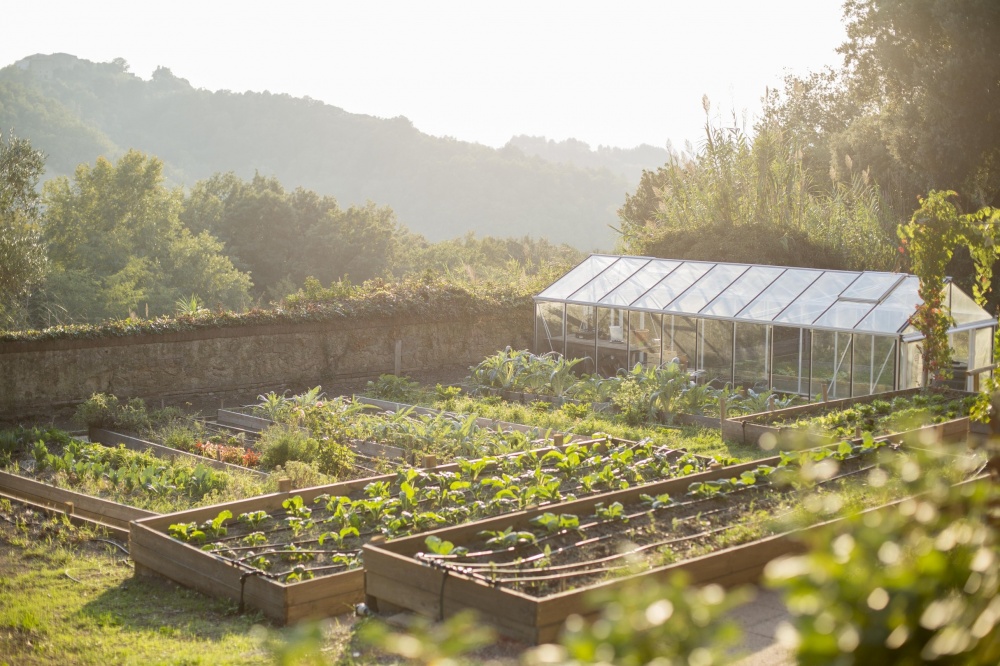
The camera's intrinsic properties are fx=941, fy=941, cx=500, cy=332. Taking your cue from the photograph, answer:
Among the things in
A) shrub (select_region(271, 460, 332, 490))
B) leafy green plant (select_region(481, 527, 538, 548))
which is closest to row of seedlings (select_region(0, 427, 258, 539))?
shrub (select_region(271, 460, 332, 490))

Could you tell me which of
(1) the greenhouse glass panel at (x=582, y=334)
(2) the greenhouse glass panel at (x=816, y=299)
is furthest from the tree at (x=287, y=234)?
(2) the greenhouse glass panel at (x=816, y=299)

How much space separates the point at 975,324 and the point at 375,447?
26.5 ft

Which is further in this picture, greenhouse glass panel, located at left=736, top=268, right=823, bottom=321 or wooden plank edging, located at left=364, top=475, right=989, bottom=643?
greenhouse glass panel, located at left=736, top=268, right=823, bottom=321

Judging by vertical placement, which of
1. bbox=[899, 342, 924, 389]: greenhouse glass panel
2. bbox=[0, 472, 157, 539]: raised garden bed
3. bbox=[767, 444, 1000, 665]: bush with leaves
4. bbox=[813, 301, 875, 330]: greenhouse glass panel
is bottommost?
bbox=[0, 472, 157, 539]: raised garden bed

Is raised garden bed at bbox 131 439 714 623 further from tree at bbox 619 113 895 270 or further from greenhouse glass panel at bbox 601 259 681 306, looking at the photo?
tree at bbox 619 113 895 270

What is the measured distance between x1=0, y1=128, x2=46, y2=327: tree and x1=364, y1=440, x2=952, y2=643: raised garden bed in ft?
54.9

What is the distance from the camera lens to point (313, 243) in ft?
108

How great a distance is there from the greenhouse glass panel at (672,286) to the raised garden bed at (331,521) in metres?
6.44

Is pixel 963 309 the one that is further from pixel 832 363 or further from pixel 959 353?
pixel 832 363

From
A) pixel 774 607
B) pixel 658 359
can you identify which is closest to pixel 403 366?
pixel 658 359

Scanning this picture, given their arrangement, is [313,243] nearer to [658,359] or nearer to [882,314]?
[658,359]

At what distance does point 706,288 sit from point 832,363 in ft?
8.30

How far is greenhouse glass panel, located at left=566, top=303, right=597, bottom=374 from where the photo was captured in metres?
15.1

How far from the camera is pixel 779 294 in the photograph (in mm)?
13266
